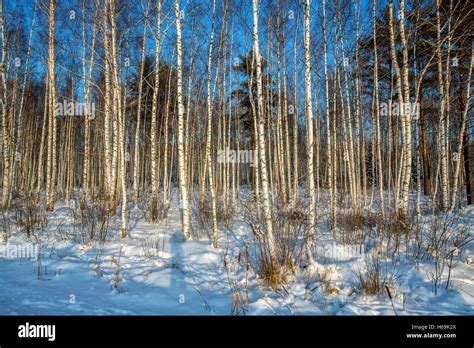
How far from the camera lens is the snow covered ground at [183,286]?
281cm

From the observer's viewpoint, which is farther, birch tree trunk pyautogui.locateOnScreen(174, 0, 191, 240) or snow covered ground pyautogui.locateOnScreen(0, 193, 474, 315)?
birch tree trunk pyautogui.locateOnScreen(174, 0, 191, 240)

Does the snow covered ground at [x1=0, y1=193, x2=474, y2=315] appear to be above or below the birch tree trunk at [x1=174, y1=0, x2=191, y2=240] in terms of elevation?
below

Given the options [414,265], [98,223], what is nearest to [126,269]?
[98,223]

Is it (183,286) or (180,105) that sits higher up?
(180,105)

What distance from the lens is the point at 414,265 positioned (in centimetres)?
402

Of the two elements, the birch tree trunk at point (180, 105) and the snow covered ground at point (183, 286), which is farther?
the birch tree trunk at point (180, 105)

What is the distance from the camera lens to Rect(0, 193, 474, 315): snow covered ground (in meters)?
2.81

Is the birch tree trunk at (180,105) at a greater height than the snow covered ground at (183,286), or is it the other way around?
the birch tree trunk at (180,105)

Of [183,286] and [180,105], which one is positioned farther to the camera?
[180,105]

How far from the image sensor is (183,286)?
352 cm

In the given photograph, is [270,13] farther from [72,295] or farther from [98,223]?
[72,295]
